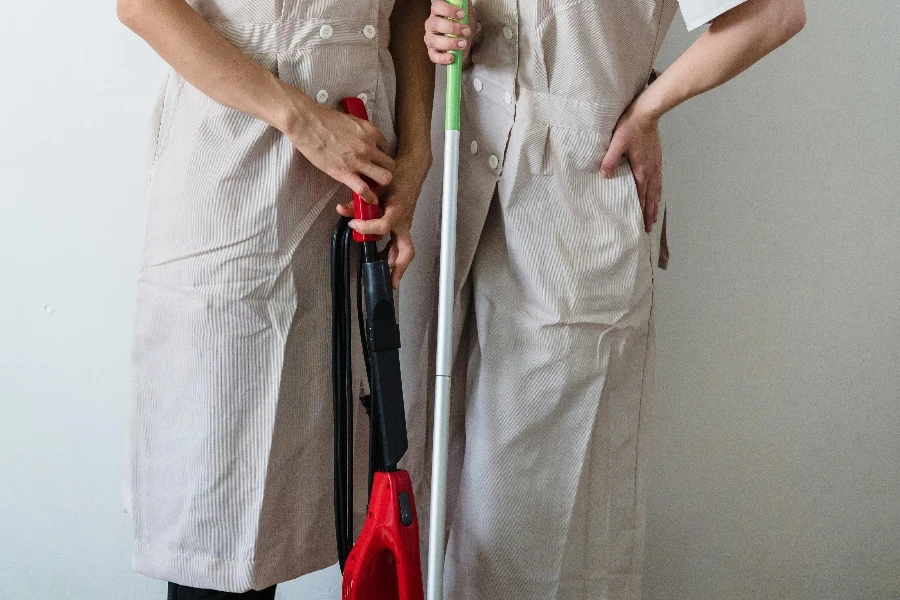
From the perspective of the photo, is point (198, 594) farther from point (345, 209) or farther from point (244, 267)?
point (345, 209)

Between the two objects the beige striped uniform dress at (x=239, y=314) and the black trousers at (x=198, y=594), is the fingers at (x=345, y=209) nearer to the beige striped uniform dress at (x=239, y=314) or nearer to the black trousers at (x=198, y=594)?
the beige striped uniform dress at (x=239, y=314)

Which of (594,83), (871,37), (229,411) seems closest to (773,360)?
(871,37)

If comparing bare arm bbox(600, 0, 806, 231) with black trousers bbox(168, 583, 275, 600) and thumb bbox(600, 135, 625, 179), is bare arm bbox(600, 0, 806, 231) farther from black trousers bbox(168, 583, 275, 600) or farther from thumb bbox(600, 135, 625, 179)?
black trousers bbox(168, 583, 275, 600)

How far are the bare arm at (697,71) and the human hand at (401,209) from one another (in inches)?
11.3

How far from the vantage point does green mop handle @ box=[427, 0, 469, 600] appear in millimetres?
1197

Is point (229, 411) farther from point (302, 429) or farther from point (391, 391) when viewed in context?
point (391, 391)

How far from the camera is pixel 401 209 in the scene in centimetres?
127

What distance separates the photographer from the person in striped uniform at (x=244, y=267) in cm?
116

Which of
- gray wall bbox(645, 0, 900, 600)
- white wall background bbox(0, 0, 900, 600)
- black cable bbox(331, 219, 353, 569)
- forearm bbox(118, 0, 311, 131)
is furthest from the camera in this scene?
gray wall bbox(645, 0, 900, 600)

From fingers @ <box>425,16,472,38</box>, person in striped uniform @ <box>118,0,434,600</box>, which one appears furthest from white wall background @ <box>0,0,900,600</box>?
fingers @ <box>425,16,472,38</box>

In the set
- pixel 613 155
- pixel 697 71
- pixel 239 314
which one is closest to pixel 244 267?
pixel 239 314

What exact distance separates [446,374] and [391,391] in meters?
0.08

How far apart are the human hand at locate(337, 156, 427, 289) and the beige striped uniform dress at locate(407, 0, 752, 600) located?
8 cm

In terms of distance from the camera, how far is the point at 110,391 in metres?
1.67
